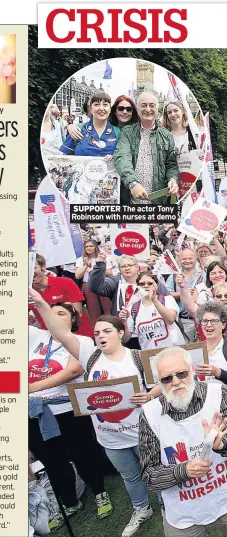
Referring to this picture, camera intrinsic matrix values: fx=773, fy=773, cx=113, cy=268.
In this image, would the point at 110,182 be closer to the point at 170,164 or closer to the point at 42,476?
the point at 170,164

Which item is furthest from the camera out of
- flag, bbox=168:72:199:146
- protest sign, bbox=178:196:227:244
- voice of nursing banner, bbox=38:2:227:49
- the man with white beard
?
protest sign, bbox=178:196:227:244

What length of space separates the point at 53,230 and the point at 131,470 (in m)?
1.33

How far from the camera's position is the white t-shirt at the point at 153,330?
4.07m

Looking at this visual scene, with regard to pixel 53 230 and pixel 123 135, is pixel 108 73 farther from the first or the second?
pixel 53 230

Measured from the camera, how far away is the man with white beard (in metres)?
3.73

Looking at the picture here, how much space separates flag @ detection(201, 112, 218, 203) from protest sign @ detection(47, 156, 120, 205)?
46 centimetres

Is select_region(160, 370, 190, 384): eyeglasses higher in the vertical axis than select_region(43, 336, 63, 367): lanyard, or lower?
lower

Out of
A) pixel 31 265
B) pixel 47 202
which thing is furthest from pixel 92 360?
pixel 47 202

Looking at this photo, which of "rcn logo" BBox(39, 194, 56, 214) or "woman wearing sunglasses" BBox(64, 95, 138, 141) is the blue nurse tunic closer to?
"woman wearing sunglasses" BBox(64, 95, 138, 141)

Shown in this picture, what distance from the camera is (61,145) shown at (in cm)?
395

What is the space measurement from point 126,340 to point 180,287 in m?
0.40

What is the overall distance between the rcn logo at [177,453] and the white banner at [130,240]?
3.19 ft

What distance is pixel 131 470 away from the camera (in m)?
4.09

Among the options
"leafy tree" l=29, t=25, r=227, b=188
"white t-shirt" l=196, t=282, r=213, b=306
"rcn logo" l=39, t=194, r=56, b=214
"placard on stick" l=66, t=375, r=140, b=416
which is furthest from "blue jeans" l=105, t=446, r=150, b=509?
"leafy tree" l=29, t=25, r=227, b=188
